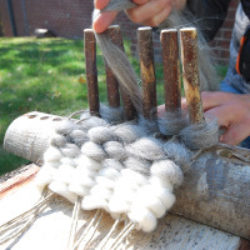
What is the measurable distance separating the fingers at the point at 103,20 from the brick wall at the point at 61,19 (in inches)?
80.7

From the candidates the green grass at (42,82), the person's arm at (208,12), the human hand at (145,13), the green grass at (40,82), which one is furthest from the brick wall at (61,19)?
the human hand at (145,13)

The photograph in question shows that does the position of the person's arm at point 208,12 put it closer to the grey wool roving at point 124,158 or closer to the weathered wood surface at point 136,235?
the grey wool roving at point 124,158

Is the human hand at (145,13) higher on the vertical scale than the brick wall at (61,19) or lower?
higher

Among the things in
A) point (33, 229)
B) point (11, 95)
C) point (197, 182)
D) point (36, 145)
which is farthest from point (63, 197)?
point (11, 95)

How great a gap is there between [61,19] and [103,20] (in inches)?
174

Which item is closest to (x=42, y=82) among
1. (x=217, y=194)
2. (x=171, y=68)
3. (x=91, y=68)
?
(x=91, y=68)

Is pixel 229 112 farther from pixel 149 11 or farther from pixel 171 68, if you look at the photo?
pixel 149 11

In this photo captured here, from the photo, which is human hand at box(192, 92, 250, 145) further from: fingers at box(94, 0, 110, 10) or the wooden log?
fingers at box(94, 0, 110, 10)

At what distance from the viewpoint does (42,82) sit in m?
2.80

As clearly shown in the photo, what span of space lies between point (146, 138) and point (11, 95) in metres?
2.04

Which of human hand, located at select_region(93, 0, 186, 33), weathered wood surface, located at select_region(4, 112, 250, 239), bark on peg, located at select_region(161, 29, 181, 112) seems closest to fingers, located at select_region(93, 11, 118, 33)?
human hand, located at select_region(93, 0, 186, 33)

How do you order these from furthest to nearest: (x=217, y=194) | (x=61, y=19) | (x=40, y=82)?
1. (x=61, y=19)
2. (x=40, y=82)
3. (x=217, y=194)

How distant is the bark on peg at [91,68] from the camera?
0.93 meters

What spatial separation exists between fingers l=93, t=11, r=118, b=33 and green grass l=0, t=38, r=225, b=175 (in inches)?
44.2
